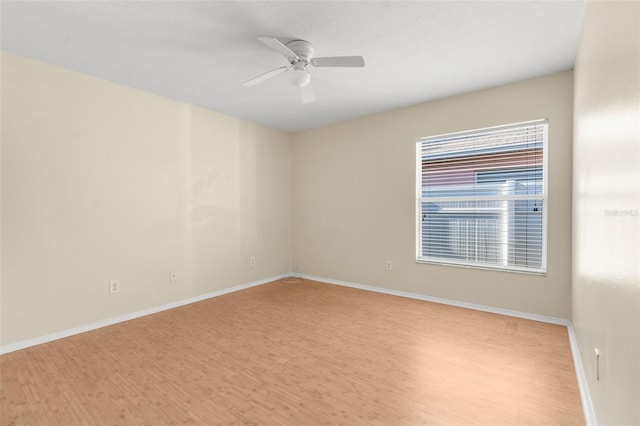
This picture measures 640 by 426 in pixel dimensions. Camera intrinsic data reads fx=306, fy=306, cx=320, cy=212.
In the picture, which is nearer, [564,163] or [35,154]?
[35,154]

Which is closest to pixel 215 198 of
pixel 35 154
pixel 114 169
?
pixel 114 169

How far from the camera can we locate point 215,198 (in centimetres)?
427

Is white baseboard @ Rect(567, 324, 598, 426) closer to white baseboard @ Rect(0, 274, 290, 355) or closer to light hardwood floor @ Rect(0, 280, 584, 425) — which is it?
light hardwood floor @ Rect(0, 280, 584, 425)

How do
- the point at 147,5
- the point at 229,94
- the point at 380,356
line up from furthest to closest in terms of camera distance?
1. the point at 229,94
2. the point at 380,356
3. the point at 147,5

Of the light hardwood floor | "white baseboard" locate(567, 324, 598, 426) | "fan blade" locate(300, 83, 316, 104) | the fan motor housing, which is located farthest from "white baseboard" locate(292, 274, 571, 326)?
the fan motor housing

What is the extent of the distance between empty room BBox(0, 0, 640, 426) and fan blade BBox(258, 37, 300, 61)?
2 cm

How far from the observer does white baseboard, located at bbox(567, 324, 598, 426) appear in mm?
1673

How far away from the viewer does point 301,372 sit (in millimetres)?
2223

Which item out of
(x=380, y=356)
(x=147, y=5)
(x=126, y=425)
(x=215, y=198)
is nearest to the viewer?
(x=126, y=425)

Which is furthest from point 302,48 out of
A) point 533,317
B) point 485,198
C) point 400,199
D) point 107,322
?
point 533,317

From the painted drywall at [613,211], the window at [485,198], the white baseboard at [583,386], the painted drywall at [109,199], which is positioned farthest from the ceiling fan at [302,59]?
the white baseboard at [583,386]

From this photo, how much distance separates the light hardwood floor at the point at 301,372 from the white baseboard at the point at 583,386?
0.04 m

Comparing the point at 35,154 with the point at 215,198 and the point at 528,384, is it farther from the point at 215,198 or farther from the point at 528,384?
the point at 528,384

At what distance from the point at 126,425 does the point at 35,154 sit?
2484mm
